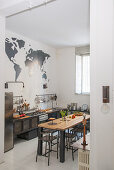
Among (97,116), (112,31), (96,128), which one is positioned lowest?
(96,128)

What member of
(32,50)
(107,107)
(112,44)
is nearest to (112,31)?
(112,44)

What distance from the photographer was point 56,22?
4477 mm

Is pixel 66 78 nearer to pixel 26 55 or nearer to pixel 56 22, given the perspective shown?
pixel 26 55

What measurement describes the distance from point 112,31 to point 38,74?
468cm

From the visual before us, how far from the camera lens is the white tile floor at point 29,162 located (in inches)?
136

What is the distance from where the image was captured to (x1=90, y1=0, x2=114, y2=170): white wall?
197cm

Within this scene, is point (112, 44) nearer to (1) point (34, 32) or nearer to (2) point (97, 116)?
(2) point (97, 116)

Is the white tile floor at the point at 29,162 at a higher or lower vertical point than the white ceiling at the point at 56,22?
lower

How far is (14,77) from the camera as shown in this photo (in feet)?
17.4

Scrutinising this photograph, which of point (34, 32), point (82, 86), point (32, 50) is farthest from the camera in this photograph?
point (82, 86)

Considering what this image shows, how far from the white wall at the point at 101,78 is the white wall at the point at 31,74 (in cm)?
359

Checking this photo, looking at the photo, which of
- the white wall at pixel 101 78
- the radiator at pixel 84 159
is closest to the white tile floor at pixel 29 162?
the radiator at pixel 84 159

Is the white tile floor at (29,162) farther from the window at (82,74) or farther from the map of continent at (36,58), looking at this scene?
the window at (82,74)

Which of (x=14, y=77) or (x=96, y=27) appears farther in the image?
(x=14, y=77)
